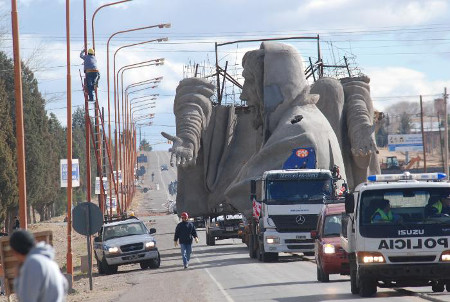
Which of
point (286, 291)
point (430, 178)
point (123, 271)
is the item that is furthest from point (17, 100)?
point (123, 271)

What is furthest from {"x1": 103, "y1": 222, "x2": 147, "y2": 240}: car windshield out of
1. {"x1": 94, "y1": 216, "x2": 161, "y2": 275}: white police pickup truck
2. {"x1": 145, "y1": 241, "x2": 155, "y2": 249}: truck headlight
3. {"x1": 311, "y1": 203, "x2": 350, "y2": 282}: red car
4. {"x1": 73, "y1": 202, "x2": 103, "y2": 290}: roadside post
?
{"x1": 311, "y1": 203, "x2": 350, "y2": 282}: red car

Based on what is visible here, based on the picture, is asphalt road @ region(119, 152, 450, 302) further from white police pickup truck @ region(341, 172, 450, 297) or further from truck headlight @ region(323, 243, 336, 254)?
truck headlight @ region(323, 243, 336, 254)

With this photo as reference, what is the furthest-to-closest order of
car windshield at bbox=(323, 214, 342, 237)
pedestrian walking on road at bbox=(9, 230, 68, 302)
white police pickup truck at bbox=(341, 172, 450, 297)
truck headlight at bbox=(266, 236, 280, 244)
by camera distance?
truck headlight at bbox=(266, 236, 280, 244) < car windshield at bbox=(323, 214, 342, 237) < white police pickup truck at bbox=(341, 172, 450, 297) < pedestrian walking on road at bbox=(9, 230, 68, 302)

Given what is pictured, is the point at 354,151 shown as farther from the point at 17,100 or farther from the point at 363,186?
the point at 363,186

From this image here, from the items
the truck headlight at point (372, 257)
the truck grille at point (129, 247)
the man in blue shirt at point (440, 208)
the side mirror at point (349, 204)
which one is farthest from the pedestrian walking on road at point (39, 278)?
the truck grille at point (129, 247)

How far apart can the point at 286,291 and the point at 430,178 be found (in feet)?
13.1

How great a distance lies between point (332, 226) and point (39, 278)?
1656cm

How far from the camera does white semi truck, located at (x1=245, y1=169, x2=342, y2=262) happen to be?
33.1 metres

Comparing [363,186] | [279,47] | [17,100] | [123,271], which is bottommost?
[123,271]

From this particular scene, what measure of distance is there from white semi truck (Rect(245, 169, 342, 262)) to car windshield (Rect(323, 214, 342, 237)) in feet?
23.1

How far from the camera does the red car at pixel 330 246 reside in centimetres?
2395

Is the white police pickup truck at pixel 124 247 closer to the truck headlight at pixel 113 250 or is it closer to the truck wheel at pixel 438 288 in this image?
the truck headlight at pixel 113 250

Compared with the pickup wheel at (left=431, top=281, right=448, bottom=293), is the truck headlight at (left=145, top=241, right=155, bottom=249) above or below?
above

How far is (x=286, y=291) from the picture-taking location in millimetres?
22484
